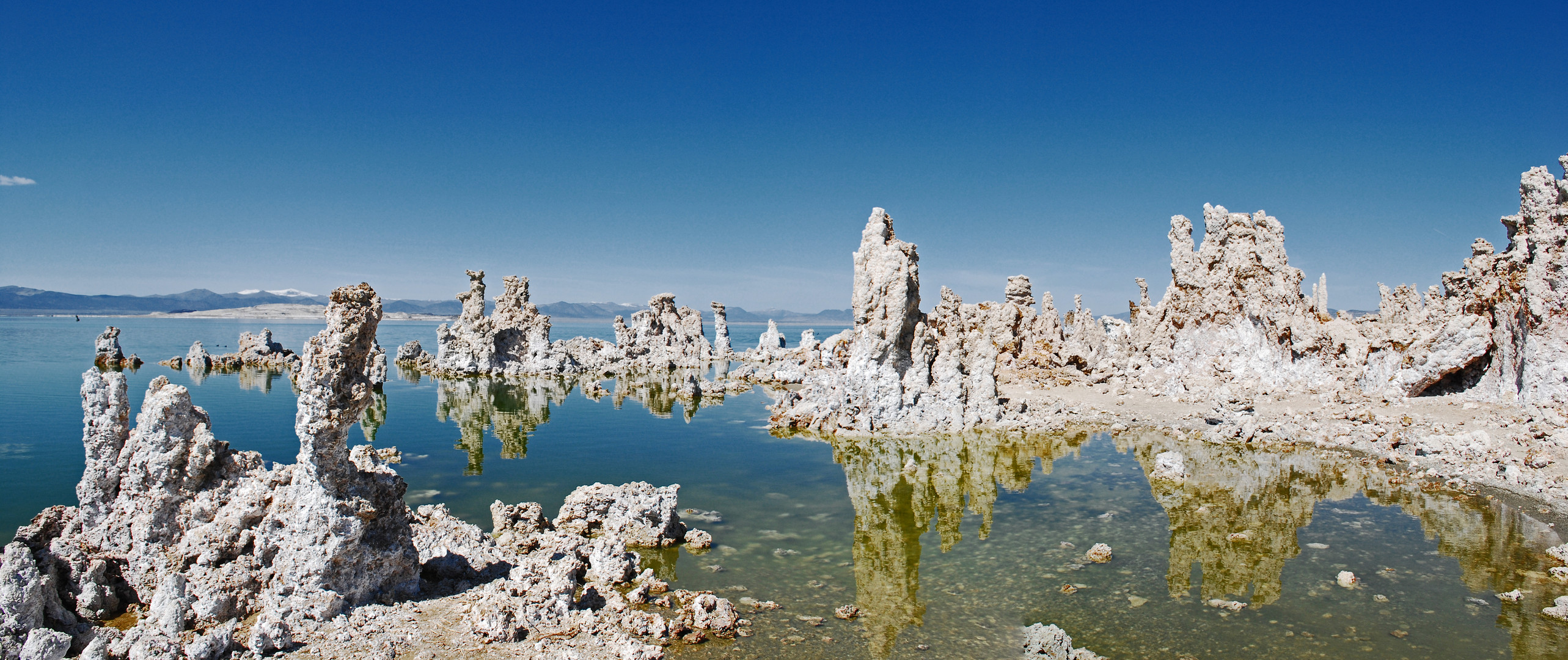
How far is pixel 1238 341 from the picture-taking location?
→ 110 feet

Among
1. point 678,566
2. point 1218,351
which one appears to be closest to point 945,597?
point 678,566

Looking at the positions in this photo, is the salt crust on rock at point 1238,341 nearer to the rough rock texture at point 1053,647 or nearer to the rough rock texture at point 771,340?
the rough rock texture at point 1053,647

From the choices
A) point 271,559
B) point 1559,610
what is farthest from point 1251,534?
point 271,559

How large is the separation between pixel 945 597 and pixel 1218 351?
28.1m

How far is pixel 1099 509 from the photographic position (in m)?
17.3

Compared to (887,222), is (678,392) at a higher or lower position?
lower

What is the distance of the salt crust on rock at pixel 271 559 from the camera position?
8.99 m

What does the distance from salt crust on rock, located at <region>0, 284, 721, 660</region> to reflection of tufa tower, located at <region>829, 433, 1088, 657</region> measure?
9.21 ft

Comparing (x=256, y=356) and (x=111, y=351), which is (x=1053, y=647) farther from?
(x=111, y=351)

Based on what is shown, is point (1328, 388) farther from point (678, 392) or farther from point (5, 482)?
point (5, 482)

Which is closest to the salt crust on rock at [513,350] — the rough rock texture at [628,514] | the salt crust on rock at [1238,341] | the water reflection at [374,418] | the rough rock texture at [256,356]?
the rough rock texture at [256,356]

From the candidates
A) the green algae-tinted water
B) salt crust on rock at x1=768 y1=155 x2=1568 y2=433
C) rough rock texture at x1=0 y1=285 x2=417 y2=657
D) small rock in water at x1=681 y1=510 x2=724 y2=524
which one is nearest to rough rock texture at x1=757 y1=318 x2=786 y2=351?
salt crust on rock at x1=768 y1=155 x2=1568 y2=433

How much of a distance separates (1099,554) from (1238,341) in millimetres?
24824

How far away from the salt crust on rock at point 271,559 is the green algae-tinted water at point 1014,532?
2.01 meters
